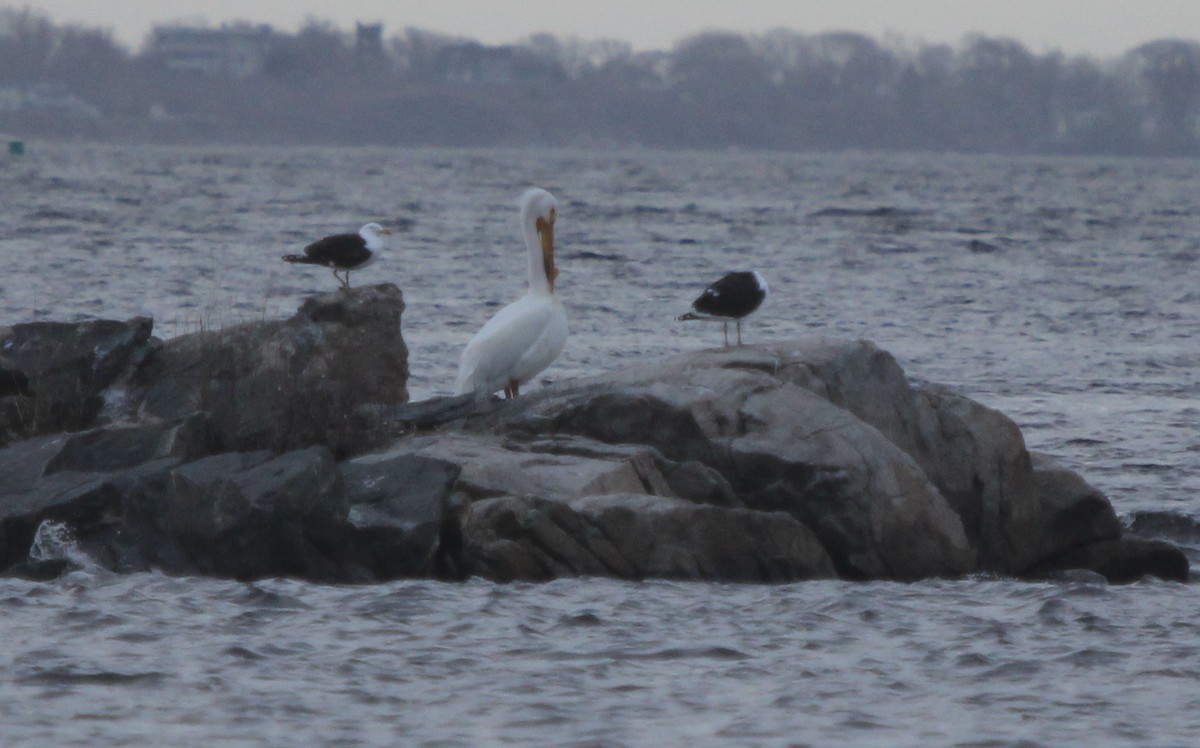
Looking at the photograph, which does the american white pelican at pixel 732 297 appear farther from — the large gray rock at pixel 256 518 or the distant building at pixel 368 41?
the distant building at pixel 368 41

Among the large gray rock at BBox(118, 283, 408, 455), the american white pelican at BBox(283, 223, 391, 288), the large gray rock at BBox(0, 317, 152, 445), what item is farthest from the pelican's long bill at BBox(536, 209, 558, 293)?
the large gray rock at BBox(0, 317, 152, 445)

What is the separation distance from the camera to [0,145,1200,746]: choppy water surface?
23.4 feet

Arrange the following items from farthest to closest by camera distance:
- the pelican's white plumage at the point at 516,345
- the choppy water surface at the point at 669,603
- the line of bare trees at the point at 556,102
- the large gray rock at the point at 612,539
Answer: the line of bare trees at the point at 556,102
the pelican's white plumage at the point at 516,345
the large gray rock at the point at 612,539
the choppy water surface at the point at 669,603

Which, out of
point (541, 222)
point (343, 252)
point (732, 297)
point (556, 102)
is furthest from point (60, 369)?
point (556, 102)

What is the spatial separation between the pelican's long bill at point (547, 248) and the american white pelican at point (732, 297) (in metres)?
1.06

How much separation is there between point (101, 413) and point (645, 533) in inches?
150

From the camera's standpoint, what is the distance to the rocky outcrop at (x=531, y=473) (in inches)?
369

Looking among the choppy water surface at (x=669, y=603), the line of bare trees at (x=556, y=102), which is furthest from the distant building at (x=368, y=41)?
the choppy water surface at (x=669, y=603)

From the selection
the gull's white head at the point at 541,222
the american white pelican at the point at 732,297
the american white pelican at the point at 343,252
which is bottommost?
the american white pelican at the point at 732,297

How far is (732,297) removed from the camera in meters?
12.7

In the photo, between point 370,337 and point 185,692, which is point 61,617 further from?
point 370,337

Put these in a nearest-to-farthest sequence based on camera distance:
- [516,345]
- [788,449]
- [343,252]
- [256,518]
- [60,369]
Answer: [256,518] → [788,449] → [60,369] → [516,345] → [343,252]

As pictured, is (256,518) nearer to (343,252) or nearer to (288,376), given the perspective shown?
(288,376)

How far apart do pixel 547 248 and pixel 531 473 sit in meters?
2.83
